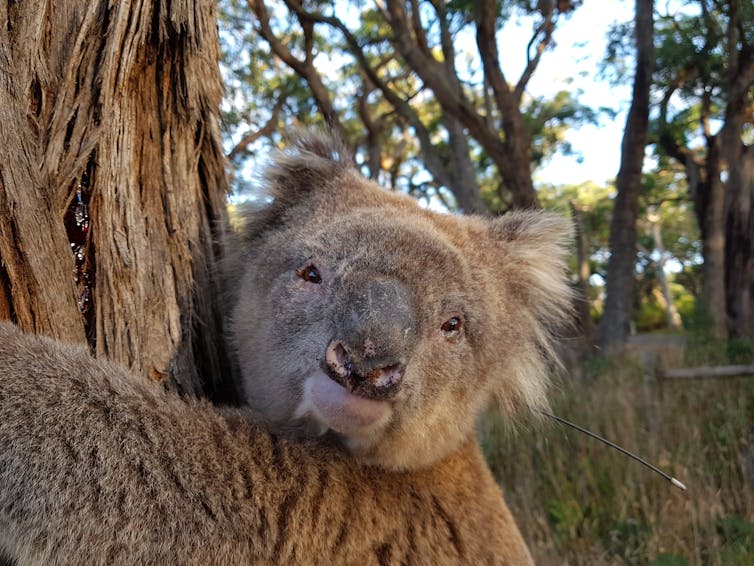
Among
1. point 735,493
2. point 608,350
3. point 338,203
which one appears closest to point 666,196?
point 608,350

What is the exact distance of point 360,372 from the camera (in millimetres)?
1654

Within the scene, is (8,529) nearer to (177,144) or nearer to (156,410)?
(156,410)

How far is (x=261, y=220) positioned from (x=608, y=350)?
716 centimetres

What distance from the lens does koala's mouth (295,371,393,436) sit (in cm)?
169

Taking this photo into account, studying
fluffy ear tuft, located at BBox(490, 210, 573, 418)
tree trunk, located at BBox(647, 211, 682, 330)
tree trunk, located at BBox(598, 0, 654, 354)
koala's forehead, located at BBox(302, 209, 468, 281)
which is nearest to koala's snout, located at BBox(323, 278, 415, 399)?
koala's forehead, located at BBox(302, 209, 468, 281)

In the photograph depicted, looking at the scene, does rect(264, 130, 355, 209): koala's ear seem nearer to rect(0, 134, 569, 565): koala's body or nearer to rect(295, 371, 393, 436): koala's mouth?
rect(0, 134, 569, 565): koala's body

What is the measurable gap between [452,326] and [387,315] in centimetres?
43

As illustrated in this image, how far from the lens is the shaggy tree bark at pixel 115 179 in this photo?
1.70 metres

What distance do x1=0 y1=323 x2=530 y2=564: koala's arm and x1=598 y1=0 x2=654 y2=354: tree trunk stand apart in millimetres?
7493

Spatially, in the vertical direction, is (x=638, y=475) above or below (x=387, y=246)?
below

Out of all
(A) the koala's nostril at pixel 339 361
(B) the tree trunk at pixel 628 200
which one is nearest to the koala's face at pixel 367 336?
(A) the koala's nostril at pixel 339 361

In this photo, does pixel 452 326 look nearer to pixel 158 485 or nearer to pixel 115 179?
pixel 158 485

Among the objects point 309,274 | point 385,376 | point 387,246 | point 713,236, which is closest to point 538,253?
point 387,246

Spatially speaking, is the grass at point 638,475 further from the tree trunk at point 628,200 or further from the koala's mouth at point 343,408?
the tree trunk at point 628,200
